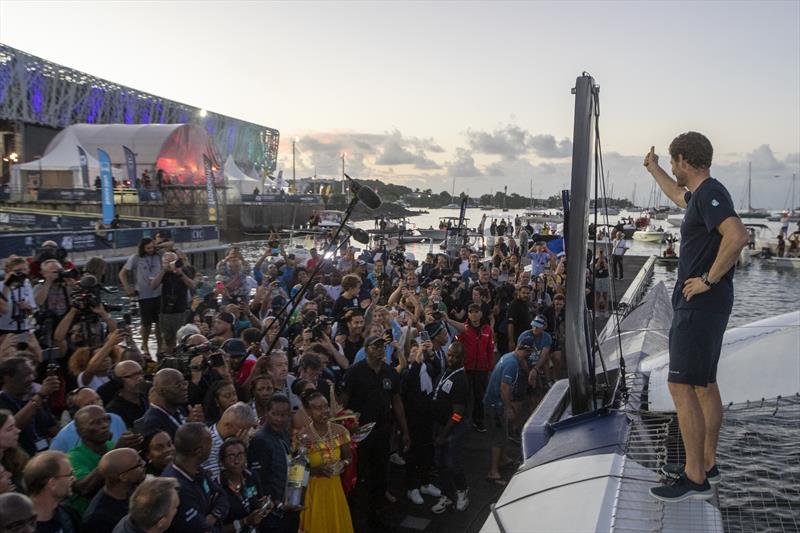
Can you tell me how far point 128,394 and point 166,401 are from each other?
0.64 meters

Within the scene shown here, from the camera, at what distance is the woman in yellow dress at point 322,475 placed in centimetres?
472

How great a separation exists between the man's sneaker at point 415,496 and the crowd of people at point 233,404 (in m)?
0.10

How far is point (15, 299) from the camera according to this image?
6949 mm

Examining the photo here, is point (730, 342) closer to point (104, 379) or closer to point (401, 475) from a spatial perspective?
point (401, 475)

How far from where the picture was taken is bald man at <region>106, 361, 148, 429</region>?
183 inches

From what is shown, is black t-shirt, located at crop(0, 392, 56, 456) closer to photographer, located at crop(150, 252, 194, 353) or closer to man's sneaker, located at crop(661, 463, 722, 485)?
man's sneaker, located at crop(661, 463, 722, 485)

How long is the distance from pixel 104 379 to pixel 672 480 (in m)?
4.77

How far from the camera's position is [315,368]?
18.4ft

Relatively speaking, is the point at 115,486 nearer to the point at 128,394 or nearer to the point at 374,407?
the point at 128,394

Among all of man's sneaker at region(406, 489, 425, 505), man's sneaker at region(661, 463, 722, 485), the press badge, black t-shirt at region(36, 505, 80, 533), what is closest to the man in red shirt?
the press badge

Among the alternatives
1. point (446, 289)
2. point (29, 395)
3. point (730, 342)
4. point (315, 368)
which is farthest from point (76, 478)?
point (446, 289)

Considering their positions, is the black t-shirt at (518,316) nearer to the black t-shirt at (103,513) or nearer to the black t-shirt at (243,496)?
the black t-shirt at (243,496)

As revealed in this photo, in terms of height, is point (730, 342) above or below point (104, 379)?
above

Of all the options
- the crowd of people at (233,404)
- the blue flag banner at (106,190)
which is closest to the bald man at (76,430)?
the crowd of people at (233,404)
